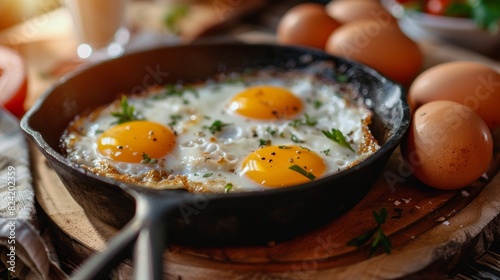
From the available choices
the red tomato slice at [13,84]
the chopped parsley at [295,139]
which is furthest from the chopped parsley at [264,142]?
the red tomato slice at [13,84]

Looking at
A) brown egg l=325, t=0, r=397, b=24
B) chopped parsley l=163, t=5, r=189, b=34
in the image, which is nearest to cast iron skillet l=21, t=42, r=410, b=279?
brown egg l=325, t=0, r=397, b=24

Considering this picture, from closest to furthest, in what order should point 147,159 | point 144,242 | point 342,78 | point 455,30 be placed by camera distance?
point 144,242 → point 147,159 → point 342,78 → point 455,30

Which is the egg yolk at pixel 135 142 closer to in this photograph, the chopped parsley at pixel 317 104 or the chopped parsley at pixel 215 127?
the chopped parsley at pixel 215 127

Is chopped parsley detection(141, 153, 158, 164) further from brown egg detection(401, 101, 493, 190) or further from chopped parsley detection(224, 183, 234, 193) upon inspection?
brown egg detection(401, 101, 493, 190)

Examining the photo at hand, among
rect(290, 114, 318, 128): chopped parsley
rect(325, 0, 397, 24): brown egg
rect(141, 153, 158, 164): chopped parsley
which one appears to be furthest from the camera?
rect(325, 0, 397, 24): brown egg

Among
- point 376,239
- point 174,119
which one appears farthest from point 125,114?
point 376,239

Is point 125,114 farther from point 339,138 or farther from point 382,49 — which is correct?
point 382,49

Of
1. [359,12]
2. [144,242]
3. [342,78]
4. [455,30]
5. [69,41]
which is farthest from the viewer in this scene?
[69,41]

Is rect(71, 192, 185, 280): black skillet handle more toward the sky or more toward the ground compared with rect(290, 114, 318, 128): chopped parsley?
more toward the sky
